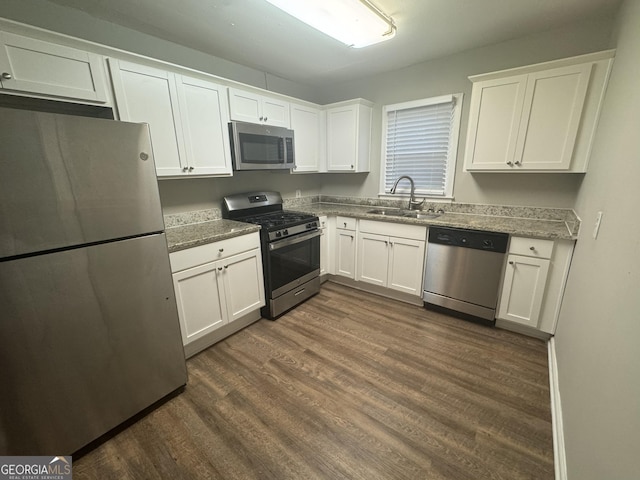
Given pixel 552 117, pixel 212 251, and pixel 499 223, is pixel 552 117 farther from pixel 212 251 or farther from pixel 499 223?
pixel 212 251

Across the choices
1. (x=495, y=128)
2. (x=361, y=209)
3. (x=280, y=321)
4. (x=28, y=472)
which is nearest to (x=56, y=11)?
(x=28, y=472)

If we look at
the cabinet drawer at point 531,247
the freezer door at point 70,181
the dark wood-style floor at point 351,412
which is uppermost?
the freezer door at point 70,181

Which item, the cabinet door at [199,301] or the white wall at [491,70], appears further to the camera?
the white wall at [491,70]

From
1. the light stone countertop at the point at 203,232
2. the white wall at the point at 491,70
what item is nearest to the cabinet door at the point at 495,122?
the white wall at the point at 491,70

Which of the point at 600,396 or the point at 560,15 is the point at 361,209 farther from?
the point at 600,396

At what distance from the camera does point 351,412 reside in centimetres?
161

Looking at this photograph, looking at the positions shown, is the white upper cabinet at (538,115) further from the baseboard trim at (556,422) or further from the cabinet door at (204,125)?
the cabinet door at (204,125)

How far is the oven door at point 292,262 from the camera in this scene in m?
2.52

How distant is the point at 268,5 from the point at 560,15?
2.21 metres

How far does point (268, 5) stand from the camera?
1.77 meters

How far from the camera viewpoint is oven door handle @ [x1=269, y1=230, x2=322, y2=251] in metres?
2.47

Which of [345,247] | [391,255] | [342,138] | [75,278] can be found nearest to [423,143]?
[342,138]

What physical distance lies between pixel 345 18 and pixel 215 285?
217 centimetres

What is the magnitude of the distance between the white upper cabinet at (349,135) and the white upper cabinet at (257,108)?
26.7 inches
